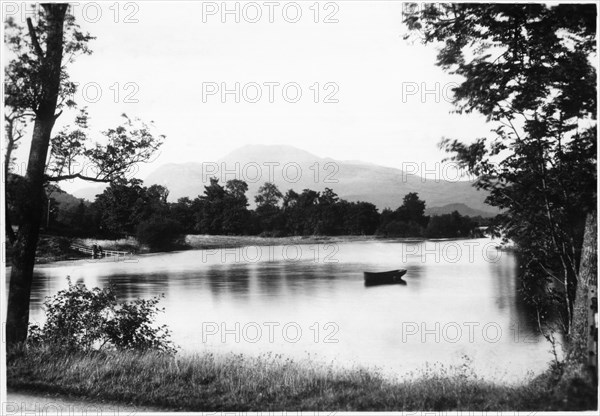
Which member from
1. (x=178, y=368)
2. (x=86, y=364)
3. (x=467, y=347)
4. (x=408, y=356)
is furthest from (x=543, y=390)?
(x=86, y=364)

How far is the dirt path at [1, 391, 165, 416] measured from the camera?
529cm

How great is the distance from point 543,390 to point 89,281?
555 centimetres

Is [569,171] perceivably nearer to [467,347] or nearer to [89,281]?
[467,347]

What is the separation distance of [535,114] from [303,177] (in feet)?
9.38

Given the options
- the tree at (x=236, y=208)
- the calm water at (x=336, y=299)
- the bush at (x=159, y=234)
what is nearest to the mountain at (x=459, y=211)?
the calm water at (x=336, y=299)

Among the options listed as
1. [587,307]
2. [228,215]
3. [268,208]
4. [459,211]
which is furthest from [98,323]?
[587,307]

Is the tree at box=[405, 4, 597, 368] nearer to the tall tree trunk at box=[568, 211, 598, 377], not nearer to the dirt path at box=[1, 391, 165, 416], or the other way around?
the tall tree trunk at box=[568, 211, 598, 377]

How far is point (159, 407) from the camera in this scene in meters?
5.34

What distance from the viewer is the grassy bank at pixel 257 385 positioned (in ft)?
17.3

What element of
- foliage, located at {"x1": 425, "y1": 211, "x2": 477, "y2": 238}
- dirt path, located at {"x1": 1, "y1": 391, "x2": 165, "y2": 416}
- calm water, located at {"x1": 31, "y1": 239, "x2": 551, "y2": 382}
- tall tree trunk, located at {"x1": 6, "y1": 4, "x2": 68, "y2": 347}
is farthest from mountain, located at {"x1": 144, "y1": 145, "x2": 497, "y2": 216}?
dirt path, located at {"x1": 1, "y1": 391, "x2": 165, "y2": 416}

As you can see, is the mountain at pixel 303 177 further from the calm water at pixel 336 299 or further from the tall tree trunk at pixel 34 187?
the tall tree trunk at pixel 34 187

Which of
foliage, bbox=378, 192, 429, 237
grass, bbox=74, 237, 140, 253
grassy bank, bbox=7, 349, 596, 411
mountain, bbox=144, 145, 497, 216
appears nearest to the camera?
A: grassy bank, bbox=7, 349, 596, 411

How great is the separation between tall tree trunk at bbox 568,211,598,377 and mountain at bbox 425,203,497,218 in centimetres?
112

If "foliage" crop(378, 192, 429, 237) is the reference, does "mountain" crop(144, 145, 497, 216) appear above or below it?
above
